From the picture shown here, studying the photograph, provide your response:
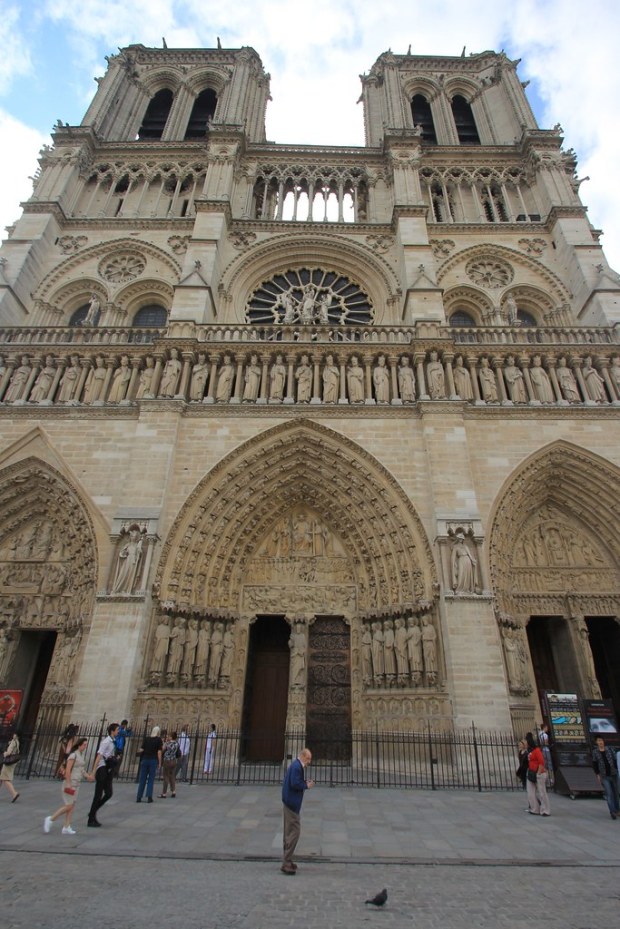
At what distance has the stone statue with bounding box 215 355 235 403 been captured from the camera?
40.9 feet

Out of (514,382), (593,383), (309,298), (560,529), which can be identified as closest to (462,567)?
(560,529)

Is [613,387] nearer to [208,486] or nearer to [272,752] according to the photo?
[208,486]

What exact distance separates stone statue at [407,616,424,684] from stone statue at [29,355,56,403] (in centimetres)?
1061

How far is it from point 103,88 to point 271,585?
24.6 metres

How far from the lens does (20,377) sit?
13000 mm

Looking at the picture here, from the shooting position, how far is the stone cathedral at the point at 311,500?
9.94 meters

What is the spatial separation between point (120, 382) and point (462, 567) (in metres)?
9.59

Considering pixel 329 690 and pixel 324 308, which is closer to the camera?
pixel 329 690

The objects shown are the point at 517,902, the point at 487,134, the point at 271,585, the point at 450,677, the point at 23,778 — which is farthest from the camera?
the point at 487,134

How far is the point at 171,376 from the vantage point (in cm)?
1252

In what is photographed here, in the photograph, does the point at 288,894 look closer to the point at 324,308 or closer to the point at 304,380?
the point at 304,380

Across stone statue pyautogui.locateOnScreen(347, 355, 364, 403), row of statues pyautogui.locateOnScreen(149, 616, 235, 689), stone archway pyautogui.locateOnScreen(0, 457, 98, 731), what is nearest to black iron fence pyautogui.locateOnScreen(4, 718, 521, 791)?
row of statues pyautogui.locateOnScreen(149, 616, 235, 689)

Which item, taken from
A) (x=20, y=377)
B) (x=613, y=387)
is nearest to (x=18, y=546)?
(x=20, y=377)

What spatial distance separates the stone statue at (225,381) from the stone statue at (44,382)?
448cm
